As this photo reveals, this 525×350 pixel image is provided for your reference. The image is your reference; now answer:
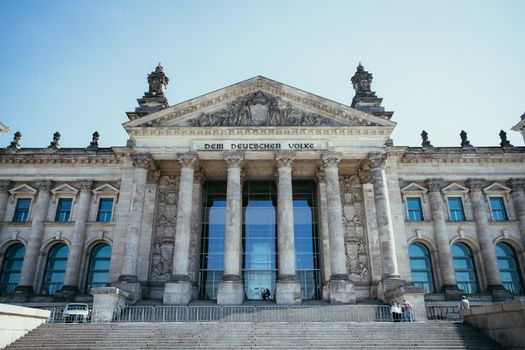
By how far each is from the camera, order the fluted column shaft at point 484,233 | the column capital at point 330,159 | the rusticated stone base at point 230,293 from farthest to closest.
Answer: the fluted column shaft at point 484,233
the column capital at point 330,159
the rusticated stone base at point 230,293

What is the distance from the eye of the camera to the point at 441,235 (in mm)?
32812

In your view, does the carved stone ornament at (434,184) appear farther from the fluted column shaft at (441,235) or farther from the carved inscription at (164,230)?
the carved inscription at (164,230)

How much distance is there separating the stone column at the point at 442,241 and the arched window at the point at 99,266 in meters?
26.2

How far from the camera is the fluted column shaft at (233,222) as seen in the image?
27.1m

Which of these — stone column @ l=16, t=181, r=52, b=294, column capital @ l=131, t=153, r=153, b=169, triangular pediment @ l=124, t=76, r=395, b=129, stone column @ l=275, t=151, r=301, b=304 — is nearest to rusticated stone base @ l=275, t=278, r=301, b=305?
stone column @ l=275, t=151, r=301, b=304

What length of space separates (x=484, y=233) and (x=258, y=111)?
20535 mm

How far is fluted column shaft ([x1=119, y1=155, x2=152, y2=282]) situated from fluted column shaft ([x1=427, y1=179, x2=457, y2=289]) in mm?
22701

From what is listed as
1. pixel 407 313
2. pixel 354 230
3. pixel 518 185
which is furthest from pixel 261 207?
pixel 518 185

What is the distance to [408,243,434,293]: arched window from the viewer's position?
1282 inches

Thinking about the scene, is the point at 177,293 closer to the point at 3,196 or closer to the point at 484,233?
the point at 3,196

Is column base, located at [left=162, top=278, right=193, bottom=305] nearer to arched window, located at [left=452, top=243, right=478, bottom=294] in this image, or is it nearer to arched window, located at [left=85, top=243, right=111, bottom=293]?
arched window, located at [left=85, top=243, right=111, bottom=293]

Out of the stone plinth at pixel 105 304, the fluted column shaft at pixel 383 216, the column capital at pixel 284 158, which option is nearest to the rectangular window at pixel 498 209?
the fluted column shaft at pixel 383 216

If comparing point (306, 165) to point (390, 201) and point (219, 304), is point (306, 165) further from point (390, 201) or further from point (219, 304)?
point (219, 304)

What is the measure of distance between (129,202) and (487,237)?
92.5 feet
